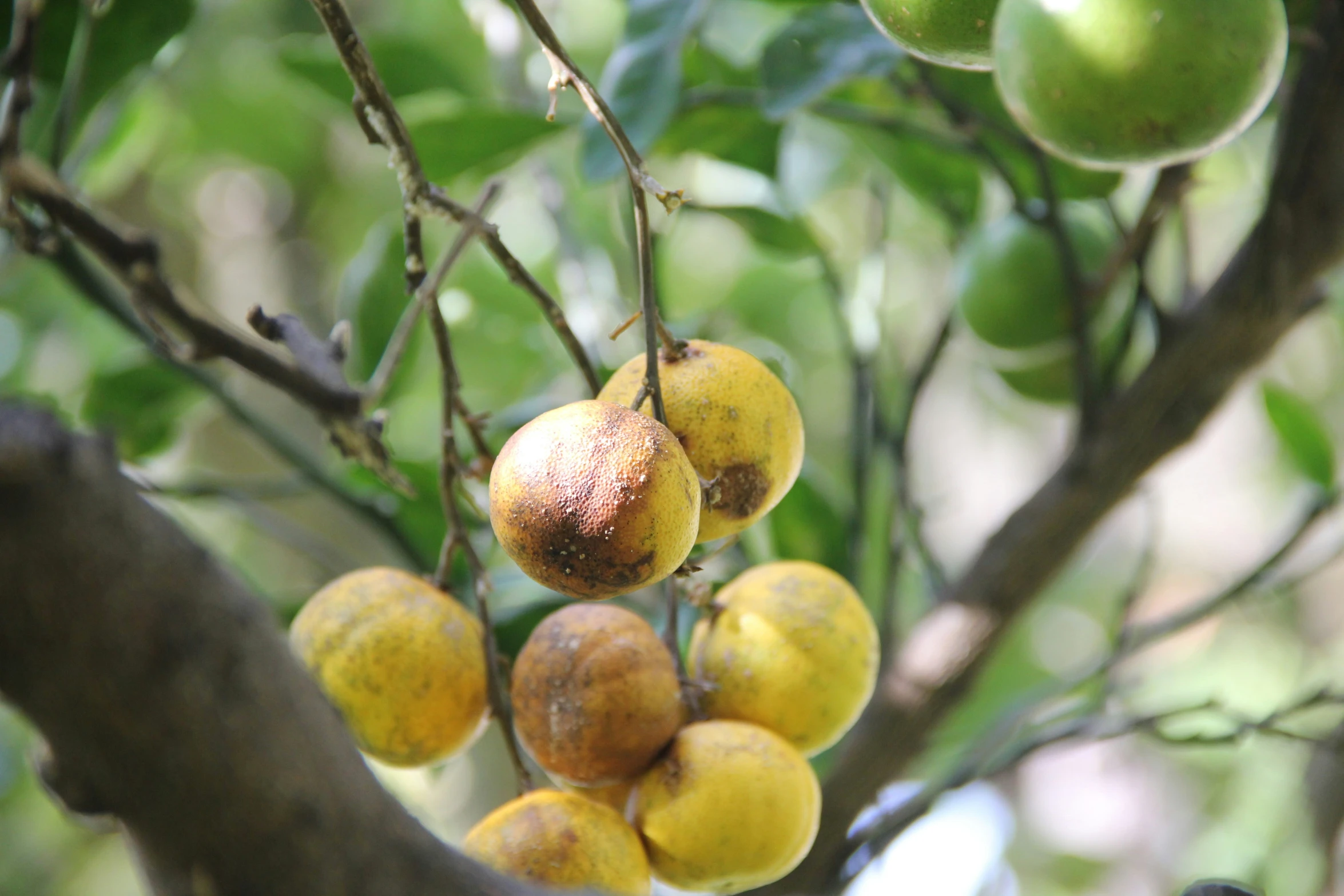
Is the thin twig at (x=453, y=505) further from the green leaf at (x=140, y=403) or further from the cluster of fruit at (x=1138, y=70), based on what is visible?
the green leaf at (x=140, y=403)

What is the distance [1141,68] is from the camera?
480 millimetres

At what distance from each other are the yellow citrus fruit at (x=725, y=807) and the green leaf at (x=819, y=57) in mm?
397

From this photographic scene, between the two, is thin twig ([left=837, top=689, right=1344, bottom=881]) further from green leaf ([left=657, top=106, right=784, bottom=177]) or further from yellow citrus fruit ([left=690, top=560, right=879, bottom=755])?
green leaf ([left=657, top=106, right=784, bottom=177])

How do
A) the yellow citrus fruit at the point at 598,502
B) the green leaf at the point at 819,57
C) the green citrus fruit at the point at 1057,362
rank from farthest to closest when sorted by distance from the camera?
1. the green citrus fruit at the point at 1057,362
2. the green leaf at the point at 819,57
3. the yellow citrus fruit at the point at 598,502

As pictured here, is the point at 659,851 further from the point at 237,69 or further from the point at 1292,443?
the point at 237,69

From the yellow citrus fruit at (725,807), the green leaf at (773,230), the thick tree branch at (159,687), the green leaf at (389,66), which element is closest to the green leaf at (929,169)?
the green leaf at (773,230)

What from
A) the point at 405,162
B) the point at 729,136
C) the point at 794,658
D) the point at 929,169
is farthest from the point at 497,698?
the point at 929,169

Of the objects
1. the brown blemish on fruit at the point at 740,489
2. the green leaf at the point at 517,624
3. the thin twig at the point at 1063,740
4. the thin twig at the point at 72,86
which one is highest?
the thin twig at the point at 72,86

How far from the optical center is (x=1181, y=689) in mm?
2213

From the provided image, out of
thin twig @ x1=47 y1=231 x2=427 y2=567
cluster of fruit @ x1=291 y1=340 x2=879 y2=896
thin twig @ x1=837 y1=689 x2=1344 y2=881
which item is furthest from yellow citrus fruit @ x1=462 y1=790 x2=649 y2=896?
thin twig @ x1=47 y1=231 x2=427 y2=567

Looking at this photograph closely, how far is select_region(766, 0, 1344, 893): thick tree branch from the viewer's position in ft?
2.73

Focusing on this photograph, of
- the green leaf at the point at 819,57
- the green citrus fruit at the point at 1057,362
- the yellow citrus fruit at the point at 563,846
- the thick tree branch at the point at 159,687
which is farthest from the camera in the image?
the green citrus fruit at the point at 1057,362

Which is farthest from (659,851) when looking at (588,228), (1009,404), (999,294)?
(1009,404)

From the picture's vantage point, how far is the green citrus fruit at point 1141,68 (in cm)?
48
